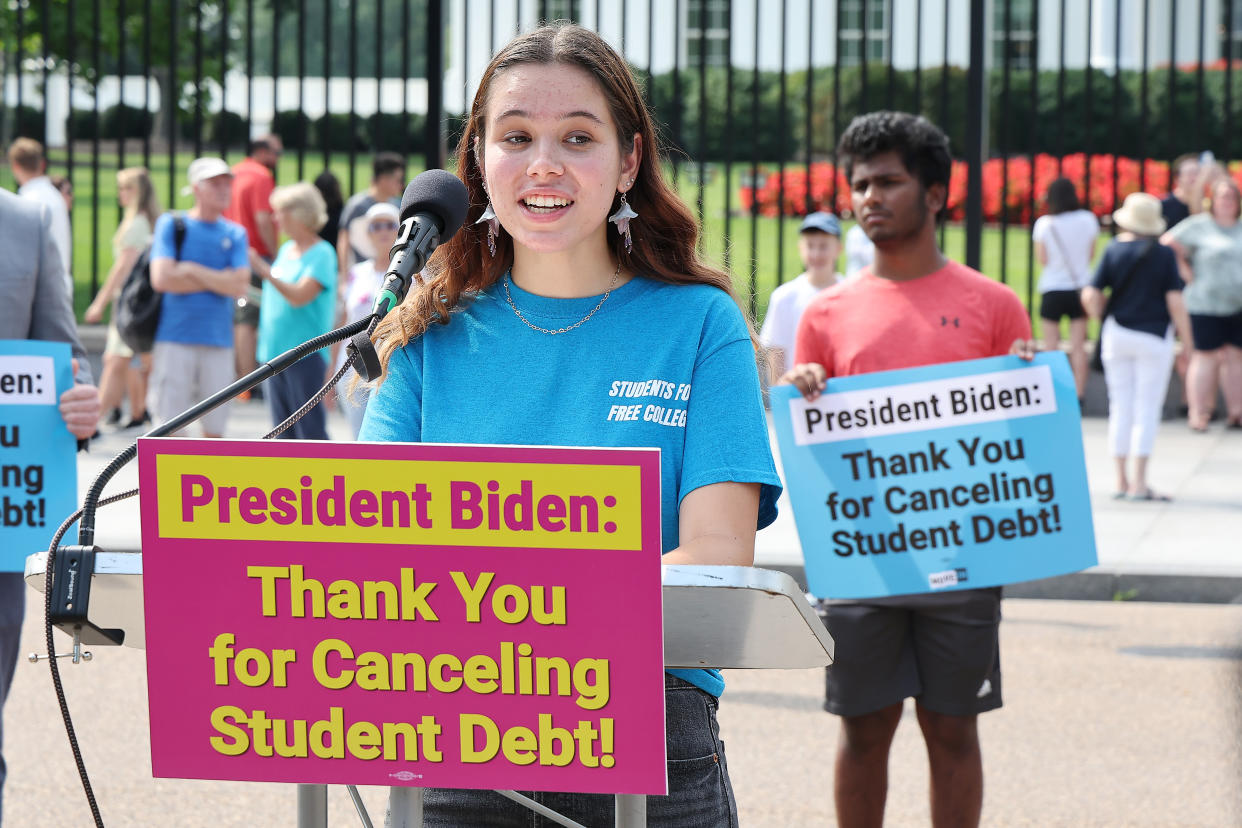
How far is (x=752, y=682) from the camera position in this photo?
627 centimetres

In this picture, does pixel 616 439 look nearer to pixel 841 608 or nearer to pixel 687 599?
pixel 687 599

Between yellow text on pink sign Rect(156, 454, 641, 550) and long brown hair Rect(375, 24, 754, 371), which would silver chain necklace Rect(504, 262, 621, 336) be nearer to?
long brown hair Rect(375, 24, 754, 371)

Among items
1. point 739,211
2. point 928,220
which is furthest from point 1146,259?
point 739,211

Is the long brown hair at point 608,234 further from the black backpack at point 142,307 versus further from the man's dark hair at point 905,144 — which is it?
the black backpack at point 142,307

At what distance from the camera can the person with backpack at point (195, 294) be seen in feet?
29.8

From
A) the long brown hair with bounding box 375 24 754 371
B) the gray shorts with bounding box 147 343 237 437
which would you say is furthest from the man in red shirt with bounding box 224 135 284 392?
the long brown hair with bounding box 375 24 754 371

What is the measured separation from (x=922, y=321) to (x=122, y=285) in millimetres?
8487

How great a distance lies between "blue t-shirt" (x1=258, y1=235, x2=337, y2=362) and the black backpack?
627 mm

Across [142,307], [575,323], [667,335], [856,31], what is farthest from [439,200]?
[856,31]

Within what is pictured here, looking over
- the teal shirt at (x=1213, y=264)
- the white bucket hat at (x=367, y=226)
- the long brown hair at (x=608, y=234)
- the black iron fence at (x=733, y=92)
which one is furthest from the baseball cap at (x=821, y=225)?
the long brown hair at (x=608, y=234)

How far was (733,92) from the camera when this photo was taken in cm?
1377

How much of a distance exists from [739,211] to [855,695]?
26992 millimetres

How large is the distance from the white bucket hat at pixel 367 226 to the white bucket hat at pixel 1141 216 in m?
4.42

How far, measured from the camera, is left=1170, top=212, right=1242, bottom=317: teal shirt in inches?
464
